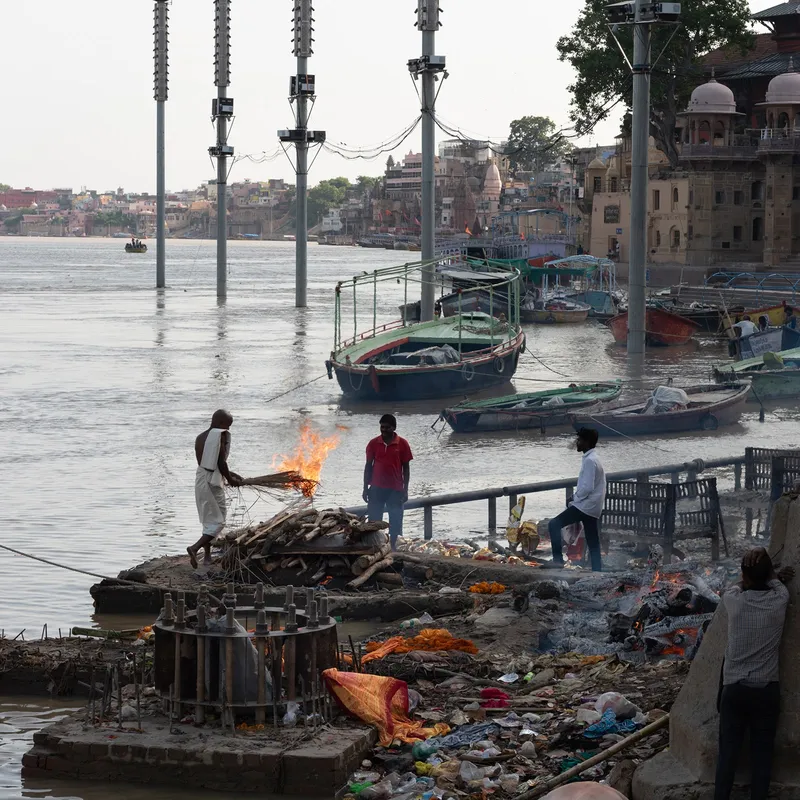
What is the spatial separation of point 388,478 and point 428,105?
29181 millimetres

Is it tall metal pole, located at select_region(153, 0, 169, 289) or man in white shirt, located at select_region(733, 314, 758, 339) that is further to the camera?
tall metal pole, located at select_region(153, 0, 169, 289)

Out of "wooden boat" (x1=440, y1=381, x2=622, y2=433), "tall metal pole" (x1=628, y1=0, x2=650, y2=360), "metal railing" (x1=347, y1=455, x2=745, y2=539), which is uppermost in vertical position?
"tall metal pole" (x1=628, y1=0, x2=650, y2=360)

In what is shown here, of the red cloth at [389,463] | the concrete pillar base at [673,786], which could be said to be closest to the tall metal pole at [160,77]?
the red cloth at [389,463]

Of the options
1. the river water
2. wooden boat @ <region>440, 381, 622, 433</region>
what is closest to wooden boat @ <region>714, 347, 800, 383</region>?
the river water

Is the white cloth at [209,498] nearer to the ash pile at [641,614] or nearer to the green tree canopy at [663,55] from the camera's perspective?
the ash pile at [641,614]

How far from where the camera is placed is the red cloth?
13.6 meters

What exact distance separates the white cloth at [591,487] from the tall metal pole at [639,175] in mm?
23430

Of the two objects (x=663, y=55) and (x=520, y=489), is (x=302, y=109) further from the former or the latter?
(x=520, y=489)

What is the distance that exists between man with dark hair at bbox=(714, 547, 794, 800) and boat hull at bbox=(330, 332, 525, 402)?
87.3 ft

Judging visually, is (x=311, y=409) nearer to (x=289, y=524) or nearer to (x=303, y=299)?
(x=289, y=524)

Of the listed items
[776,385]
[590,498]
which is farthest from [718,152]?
[590,498]

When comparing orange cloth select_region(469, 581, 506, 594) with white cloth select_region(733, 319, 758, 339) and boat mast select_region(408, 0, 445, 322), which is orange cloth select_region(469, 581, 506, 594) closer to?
boat mast select_region(408, 0, 445, 322)

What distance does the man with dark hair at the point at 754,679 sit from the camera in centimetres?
652

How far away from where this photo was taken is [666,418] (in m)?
26.1
